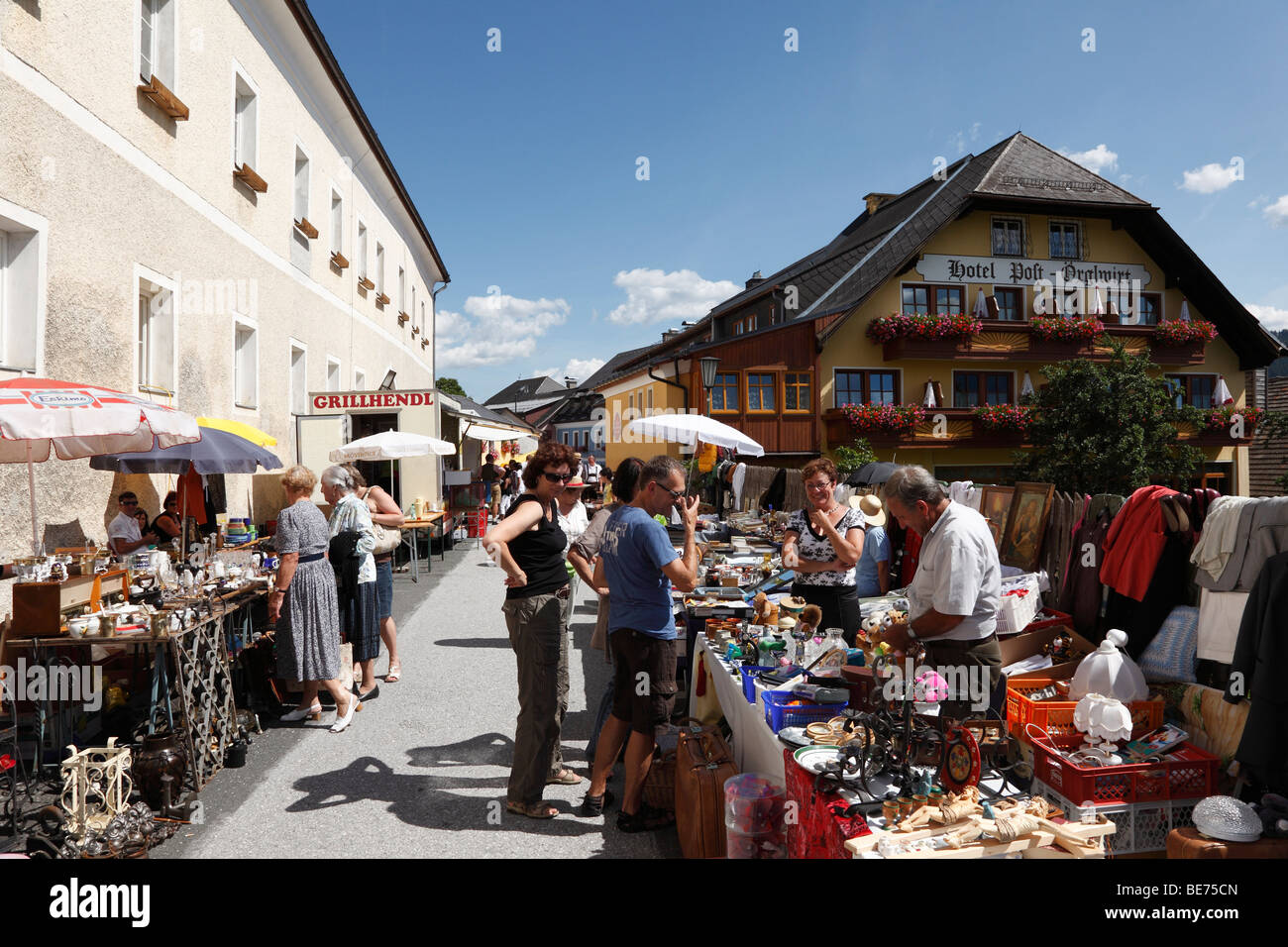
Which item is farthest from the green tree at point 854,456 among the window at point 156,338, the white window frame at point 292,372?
the window at point 156,338

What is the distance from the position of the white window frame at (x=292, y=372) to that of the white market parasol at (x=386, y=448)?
62.6 inches

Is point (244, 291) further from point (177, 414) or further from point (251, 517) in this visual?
point (177, 414)

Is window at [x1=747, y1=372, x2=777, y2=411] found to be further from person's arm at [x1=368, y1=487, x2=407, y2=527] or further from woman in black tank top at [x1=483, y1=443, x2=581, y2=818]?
woman in black tank top at [x1=483, y1=443, x2=581, y2=818]

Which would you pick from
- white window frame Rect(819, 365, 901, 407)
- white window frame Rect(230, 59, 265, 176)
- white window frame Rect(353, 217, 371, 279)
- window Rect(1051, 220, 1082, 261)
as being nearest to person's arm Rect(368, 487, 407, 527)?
white window frame Rect(230, 59, 265, 176)

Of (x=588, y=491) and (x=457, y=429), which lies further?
(x=457, y=429)

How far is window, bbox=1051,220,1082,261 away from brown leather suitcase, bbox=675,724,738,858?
28.3 metres

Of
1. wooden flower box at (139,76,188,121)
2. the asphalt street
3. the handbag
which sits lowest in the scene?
the asphalt street

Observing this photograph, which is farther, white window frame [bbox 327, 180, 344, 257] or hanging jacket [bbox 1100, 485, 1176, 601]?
white window frame [bbox 327, 180, 344, 257]

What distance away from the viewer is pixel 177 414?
5.71 m

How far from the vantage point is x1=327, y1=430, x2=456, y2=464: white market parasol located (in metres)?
12.1

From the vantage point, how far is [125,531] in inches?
303

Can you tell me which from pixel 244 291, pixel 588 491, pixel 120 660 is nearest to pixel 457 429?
pixel 588 491

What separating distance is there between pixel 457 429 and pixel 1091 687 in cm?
1729
